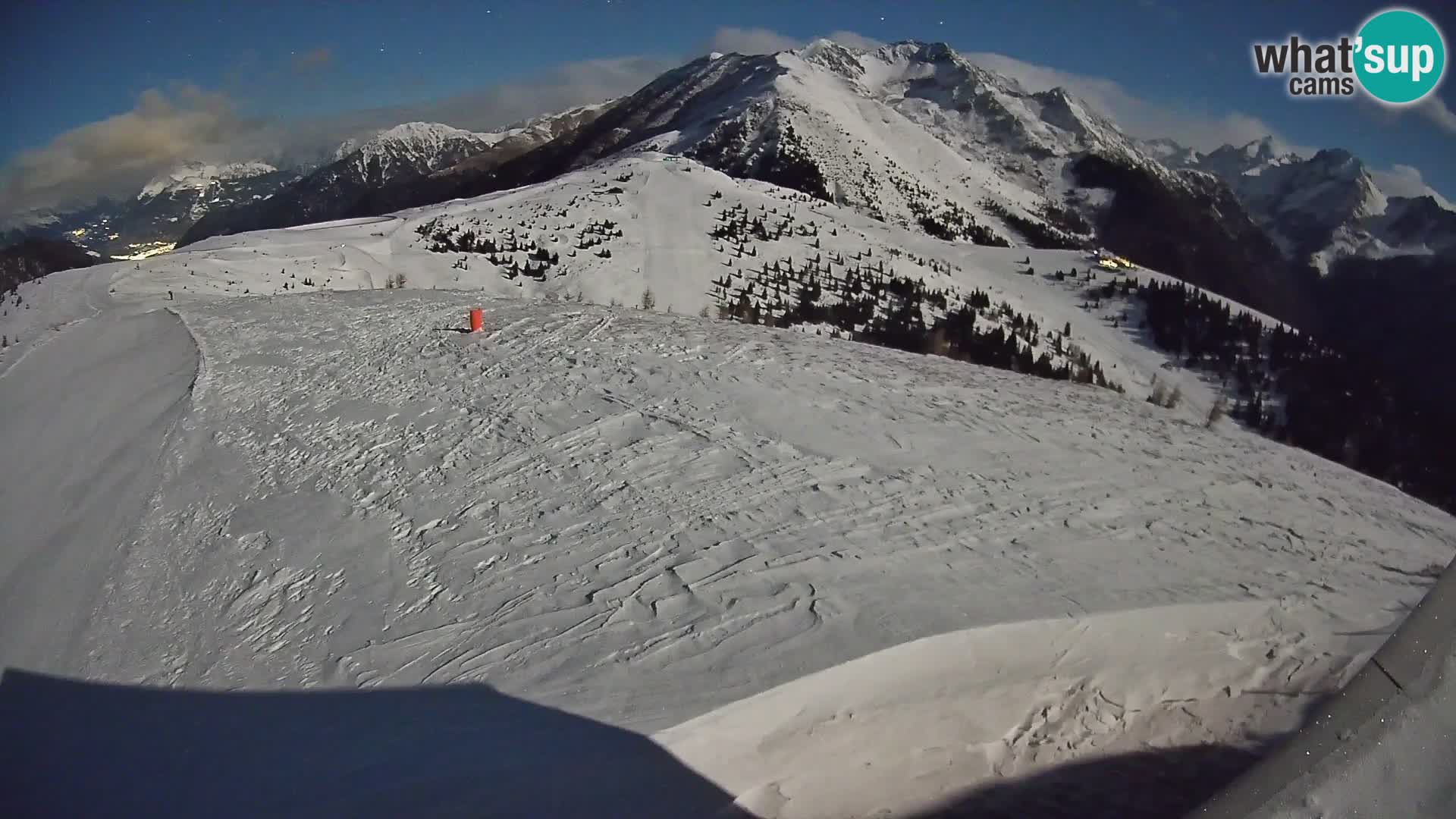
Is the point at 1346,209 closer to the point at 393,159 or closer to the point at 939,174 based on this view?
the point at 939,174

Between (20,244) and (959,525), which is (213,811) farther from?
(959,525)

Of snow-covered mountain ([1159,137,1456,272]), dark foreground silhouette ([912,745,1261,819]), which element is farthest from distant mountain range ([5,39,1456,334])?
dark foreground silhouette ([912,745,1261,819])

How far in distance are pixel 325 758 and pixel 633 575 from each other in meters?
Result: 1.88

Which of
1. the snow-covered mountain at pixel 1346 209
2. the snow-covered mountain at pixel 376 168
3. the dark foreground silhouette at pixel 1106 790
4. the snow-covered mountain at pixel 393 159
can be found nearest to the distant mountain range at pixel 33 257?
the dark foreground silhouette at pixel 1106 790

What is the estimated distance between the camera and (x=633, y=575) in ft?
15.9

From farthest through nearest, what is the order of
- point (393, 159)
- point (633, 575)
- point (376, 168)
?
point (393, 159) < point (376, 168) < point (633, 575)

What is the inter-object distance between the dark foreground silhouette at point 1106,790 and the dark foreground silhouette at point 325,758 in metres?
0.93

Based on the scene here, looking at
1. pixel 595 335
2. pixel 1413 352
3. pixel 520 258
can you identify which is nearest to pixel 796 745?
pixel 1413 352

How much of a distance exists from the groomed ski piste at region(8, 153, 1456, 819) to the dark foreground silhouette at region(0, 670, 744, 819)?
0.02 meters

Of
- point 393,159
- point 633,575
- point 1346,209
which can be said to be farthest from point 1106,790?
point 393,159

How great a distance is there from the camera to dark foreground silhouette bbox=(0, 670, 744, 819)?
3105mm

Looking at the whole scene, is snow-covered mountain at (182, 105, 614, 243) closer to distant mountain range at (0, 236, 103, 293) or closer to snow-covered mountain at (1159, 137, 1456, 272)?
distant mountain range at (0, 236, 103, 293)

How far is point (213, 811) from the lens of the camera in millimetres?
3254

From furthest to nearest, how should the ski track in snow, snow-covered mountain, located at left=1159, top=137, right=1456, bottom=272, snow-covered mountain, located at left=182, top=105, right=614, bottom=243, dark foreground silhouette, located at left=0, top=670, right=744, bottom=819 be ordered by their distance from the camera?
snow-covered mountain, located at left=182, top=105, right=614, bottom=243
the ski track in snow
dark foreground silhouette, located at left=0, top=670, right=744, bottom=819
snow-covered mountain, located at left=1159, top=137, right=1456, bottom=272
